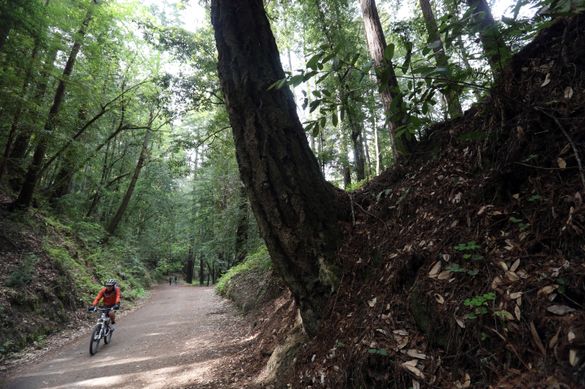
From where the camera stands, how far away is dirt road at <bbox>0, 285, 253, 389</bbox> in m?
6.12

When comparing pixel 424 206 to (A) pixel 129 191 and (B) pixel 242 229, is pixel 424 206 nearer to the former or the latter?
(B) pixel 242 229

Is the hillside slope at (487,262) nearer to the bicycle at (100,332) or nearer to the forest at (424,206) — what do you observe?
the forest at (424,206)

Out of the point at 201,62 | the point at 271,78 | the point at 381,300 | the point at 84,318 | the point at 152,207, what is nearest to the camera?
the point at 381,300

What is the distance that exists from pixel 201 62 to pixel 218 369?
35.8 feet

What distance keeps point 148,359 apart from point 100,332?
1.89 m

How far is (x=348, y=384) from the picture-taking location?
2.96 metres

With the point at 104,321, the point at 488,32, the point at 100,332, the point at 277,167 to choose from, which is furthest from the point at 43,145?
the point at 488,32

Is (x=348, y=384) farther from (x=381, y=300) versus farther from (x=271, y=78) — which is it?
(x=271, y=78)

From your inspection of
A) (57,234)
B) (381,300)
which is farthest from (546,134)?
(57,234)

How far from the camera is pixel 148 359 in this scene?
7406 mm

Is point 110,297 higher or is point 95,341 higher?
point 110,297

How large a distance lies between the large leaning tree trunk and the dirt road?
2659 millimetres

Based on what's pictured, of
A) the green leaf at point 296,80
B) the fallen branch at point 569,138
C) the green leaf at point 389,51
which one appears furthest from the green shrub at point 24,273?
the fallen branch at point 569,138

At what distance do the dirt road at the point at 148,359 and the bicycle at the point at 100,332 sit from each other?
165mm
